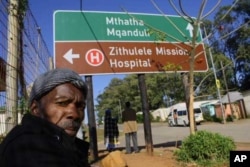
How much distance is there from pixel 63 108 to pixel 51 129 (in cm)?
21

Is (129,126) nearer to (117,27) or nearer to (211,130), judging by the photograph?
(117,27)

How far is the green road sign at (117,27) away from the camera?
8547 millimetres

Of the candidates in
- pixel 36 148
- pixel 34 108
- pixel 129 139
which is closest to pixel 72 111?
pixel 34 108

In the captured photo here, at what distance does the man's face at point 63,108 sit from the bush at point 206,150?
19.2 feet

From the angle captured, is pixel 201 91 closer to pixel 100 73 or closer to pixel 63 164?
pixel 100 73

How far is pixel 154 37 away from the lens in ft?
31.4

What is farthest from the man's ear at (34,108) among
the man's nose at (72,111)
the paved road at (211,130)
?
the paved road at (211,130)

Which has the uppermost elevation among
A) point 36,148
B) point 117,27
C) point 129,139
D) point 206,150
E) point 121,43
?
point 117,27

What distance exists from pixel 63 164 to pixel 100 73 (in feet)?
25.0

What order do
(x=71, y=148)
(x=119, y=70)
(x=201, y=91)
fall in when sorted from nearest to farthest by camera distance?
(x=71, y=148), (x=119, y=70), (x=201, y=91)

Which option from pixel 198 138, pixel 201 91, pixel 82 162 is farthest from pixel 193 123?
pixel 201 91

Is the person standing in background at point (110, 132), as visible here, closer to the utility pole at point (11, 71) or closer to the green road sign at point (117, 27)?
the green road sign at point (117, 27)

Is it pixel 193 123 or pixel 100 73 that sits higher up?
pixel 100 73

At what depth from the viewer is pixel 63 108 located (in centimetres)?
156
